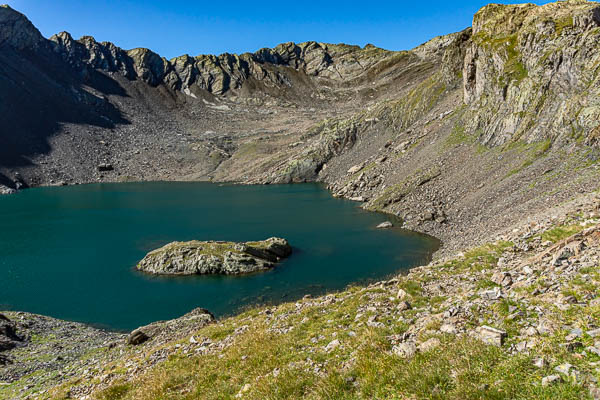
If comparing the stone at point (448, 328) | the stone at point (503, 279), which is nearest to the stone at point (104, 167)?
the stone at point (503, 279)

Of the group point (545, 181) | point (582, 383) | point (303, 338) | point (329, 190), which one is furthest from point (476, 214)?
point (329, 190)

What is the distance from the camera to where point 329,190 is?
104438mm

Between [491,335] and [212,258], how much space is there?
4044 cm

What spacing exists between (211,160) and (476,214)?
451 feet

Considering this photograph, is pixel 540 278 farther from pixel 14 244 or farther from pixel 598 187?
pixel 14 244

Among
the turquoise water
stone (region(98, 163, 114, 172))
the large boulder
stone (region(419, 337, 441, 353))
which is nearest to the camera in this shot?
stone (region(419, 337, 441, 353))

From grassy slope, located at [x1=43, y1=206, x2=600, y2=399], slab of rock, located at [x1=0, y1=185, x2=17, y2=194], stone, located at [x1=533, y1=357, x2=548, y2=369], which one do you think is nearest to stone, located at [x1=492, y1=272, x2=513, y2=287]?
grassy slope, located at [x1=43, y1=206, x2=600, y2=399]

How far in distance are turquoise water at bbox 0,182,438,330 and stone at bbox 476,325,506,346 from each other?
2834cm

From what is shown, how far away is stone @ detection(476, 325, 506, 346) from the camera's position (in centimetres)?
899

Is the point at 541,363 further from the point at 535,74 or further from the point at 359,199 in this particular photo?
the point at 359,199

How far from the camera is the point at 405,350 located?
10039 millimetres

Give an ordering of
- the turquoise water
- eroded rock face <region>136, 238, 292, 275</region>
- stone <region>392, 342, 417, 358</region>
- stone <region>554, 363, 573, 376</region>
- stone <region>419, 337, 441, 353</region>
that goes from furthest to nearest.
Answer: eroded rock face <region>136, 238, 292, 275</region> < the turquoise water < stone <region>392, 342, 417, 358</region> < stone <region>419, 337, 441, 353</region> < stone <region>554, 363, 573, 376</region>

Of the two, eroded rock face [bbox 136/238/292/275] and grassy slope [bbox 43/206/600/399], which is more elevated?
grassy slope [bbox 43/206/600/399]

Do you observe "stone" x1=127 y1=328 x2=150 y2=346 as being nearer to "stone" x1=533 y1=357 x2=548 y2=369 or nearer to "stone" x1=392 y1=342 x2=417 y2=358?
"stone" x1=392 y1=342 x2=417 y2=358
